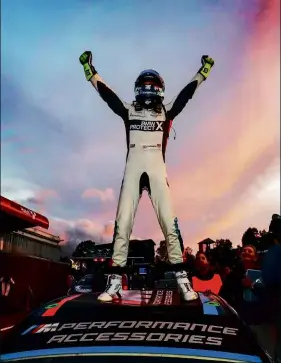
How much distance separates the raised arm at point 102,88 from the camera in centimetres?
243

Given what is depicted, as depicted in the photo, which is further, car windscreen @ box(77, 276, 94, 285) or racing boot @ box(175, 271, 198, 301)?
car windscreen @ box(77, 276, 94, 285)

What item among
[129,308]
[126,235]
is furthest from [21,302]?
[129,308]

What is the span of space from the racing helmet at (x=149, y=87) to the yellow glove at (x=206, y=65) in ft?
0.80

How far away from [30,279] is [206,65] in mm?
2035

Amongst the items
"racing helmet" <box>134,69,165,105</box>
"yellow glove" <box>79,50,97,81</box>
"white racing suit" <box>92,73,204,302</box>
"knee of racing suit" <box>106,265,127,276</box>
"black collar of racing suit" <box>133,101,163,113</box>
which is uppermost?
"yellow glove" <box>79,50,97,81</box>

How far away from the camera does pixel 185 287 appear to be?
7.93 ft

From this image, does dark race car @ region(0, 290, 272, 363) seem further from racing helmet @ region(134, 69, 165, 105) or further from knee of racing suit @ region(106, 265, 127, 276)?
racing helmet @ region(134, 69, 165, 105)

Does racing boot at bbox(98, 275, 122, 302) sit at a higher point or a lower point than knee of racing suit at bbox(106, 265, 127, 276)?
lower

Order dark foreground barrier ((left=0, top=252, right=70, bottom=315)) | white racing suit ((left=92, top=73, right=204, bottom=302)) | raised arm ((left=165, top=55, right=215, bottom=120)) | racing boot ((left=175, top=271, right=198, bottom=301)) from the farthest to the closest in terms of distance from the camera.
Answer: dark foreground barrier ((left=0, top=252, right=70, bottom=315)), white racing suit ((left=92, top=73, right=204, bottom=302)), raised arm ((left=165, top=55, right=215, bottom=120)), racing boot ((left=175, top=271, right=198, bottom=301))

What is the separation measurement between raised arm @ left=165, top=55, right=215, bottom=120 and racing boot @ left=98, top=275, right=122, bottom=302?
3.37 feet

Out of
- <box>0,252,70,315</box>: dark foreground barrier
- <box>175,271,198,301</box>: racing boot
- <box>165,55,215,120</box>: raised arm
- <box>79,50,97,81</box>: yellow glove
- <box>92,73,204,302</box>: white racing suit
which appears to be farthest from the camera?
<box>0,252,70,315</box>: dark foreground barrier

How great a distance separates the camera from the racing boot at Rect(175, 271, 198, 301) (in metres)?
2.20

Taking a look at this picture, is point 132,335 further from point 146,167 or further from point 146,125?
point 146,125

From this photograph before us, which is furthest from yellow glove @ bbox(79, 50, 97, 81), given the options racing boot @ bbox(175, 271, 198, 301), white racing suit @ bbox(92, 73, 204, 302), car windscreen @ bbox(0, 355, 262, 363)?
car windscreen @ bbox(0, 355, 262, 363)
